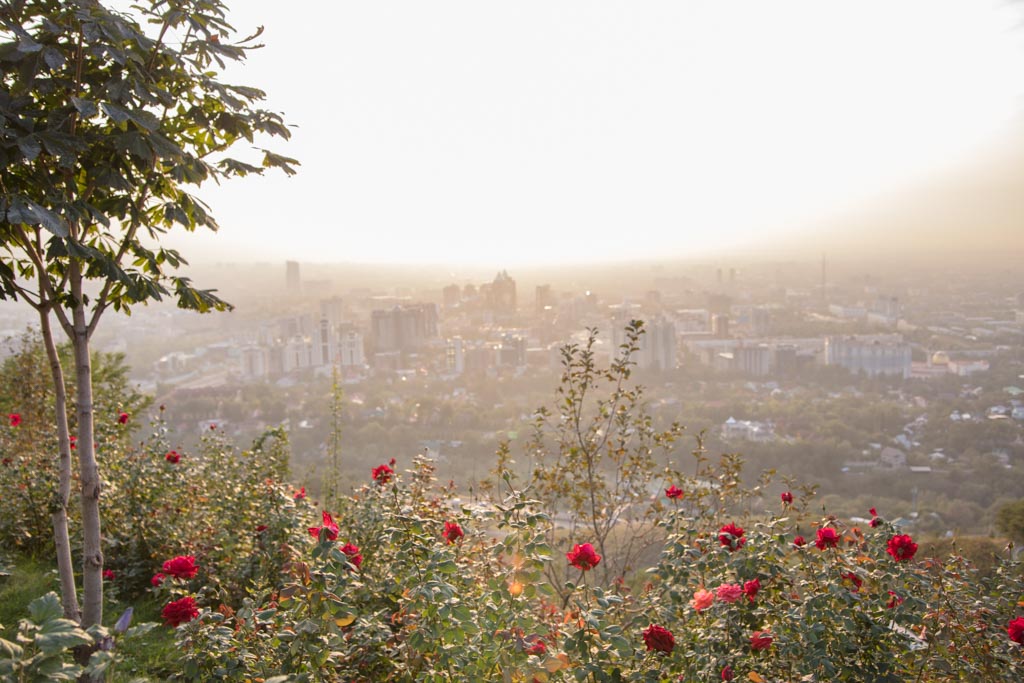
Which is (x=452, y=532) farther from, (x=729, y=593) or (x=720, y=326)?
(x=720, y=326)

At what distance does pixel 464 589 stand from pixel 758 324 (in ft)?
39.5

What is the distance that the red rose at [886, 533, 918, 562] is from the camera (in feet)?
6.22

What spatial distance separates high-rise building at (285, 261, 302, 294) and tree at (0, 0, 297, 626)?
55.3 feet

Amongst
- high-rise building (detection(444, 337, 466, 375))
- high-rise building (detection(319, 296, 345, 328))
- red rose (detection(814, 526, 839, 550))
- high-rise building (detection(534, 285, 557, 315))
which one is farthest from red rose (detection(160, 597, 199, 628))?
high-rise building (detection(319, 296, 345, 328))

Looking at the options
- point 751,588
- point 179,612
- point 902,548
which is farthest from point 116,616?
Result: point 902,548

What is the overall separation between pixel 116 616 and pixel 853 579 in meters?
3.31

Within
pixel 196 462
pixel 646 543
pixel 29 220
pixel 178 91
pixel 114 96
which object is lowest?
pixel 646 543

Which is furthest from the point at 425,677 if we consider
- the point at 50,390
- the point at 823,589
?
the point at 50,390

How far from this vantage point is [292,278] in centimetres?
1842

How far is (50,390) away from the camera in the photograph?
5.09m

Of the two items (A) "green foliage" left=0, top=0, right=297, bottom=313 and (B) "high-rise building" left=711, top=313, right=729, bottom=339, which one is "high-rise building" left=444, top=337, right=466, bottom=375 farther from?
(A) "green foliage" left=0, top=0, right=297, bottom=313

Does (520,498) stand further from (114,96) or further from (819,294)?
(819,294)

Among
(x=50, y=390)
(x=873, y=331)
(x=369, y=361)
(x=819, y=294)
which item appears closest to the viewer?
(x=50, y=390)

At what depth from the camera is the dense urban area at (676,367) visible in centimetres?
552
